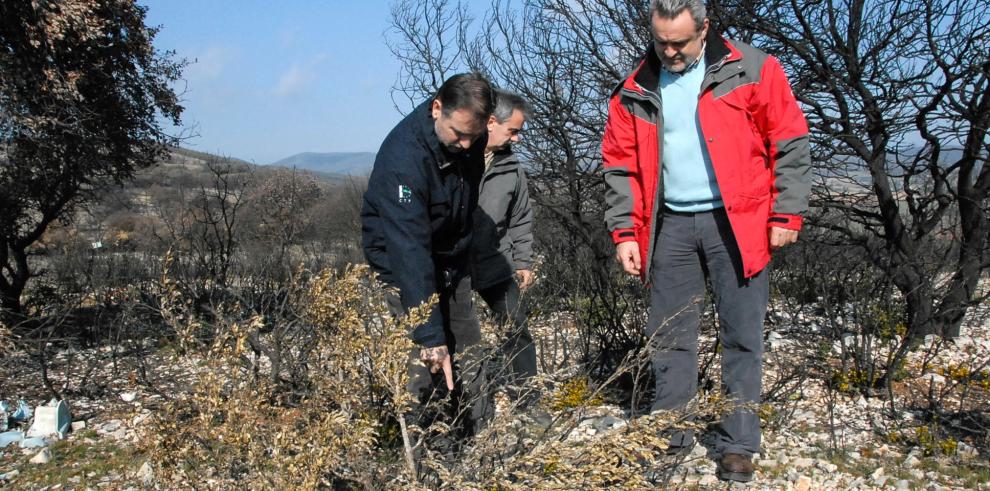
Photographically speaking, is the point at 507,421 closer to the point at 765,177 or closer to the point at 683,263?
the point at 683,263

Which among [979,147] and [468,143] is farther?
[979,147]

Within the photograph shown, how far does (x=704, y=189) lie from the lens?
9.02ft

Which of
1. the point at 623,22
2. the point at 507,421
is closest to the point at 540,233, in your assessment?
the point at 623,22

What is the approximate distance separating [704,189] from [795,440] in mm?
1318

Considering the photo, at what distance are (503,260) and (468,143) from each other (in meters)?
1.05

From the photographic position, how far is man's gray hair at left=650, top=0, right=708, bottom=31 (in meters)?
2.55

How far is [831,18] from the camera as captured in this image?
488 centimetres

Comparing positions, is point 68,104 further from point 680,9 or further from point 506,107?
point 680,9

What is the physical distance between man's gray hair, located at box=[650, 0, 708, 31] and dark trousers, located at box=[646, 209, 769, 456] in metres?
0.70

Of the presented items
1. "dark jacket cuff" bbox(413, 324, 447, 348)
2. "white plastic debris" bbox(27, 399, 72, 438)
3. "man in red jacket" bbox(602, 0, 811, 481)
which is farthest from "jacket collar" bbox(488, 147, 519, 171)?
"white plastic debris" bbox(27, 399, 72, 438)

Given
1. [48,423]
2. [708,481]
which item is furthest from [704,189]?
[48,423]

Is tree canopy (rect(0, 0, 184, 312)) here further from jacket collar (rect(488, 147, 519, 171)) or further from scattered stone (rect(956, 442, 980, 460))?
scattered stone (rect(956, 442, 980, 460))

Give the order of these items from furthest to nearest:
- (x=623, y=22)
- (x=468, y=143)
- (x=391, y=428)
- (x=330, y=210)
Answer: (x=330, y=210)
(x=623, y=22)
(x=391, y=428)
(x=468, y=143)

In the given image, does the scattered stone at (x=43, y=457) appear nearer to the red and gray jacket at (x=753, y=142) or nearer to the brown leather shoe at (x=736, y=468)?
the brown leather shoe at (x=736, y=468)
